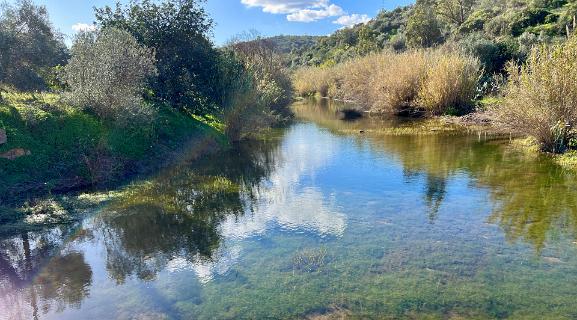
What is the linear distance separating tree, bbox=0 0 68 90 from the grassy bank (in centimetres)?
560

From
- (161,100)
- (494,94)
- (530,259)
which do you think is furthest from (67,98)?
(494,94)

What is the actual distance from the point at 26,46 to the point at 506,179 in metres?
21.7

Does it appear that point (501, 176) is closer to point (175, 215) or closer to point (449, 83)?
point (175, 215)

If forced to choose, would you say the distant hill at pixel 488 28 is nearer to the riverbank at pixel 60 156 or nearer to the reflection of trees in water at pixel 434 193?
the reflection of trees in water at pixel 434 193

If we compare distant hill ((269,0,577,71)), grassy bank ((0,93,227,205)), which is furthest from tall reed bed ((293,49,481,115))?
grassy bank ((0,93,227,205))

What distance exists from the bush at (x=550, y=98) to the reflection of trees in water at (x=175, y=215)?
361 inches

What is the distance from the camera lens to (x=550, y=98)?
550 inches

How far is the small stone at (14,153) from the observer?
40.0 ft

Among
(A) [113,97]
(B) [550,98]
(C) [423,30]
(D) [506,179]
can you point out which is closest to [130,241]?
(A) [113,97]

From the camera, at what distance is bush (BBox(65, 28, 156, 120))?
15047mm

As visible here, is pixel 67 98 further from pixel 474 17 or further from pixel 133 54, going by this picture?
pixel 474 17

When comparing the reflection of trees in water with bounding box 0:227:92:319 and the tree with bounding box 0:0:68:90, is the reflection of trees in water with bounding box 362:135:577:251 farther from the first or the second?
the tree with bounding box 0:0:68:90

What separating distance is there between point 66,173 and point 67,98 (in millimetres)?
3528

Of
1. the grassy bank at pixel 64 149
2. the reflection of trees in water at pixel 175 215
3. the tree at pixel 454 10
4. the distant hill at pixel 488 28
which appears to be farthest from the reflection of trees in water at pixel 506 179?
the tree at pixel 454 10
